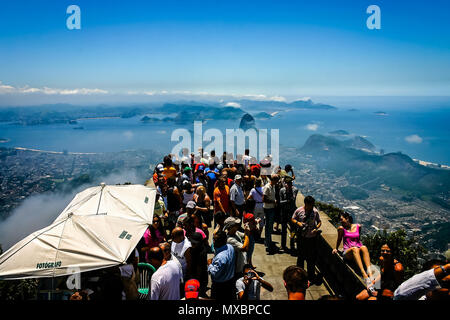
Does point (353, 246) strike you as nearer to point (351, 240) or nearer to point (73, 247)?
point (351, 240)

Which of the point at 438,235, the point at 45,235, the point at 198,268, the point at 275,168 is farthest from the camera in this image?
the point at 438,235

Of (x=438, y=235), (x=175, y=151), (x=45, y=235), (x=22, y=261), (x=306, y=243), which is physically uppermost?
(x=175, y=151)

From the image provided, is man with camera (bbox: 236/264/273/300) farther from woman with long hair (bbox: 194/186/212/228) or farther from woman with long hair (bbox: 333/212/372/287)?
woman with long hair (bbox: 194/186/212/228)

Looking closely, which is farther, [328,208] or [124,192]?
[328,208]

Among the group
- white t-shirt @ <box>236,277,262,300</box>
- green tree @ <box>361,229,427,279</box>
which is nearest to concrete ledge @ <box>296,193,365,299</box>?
white t-shirt @ <box>236,277,262,300</box>

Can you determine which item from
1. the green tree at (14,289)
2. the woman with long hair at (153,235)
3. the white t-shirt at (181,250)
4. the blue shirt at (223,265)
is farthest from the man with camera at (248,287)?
the green tree at (14,289)

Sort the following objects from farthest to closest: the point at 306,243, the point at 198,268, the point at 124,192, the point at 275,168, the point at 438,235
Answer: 1. the point at 438,235
2. the point at 275,168
3. the point at 124,192
4. the point at 306,243
5. the point at 198,268

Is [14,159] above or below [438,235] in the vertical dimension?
above
